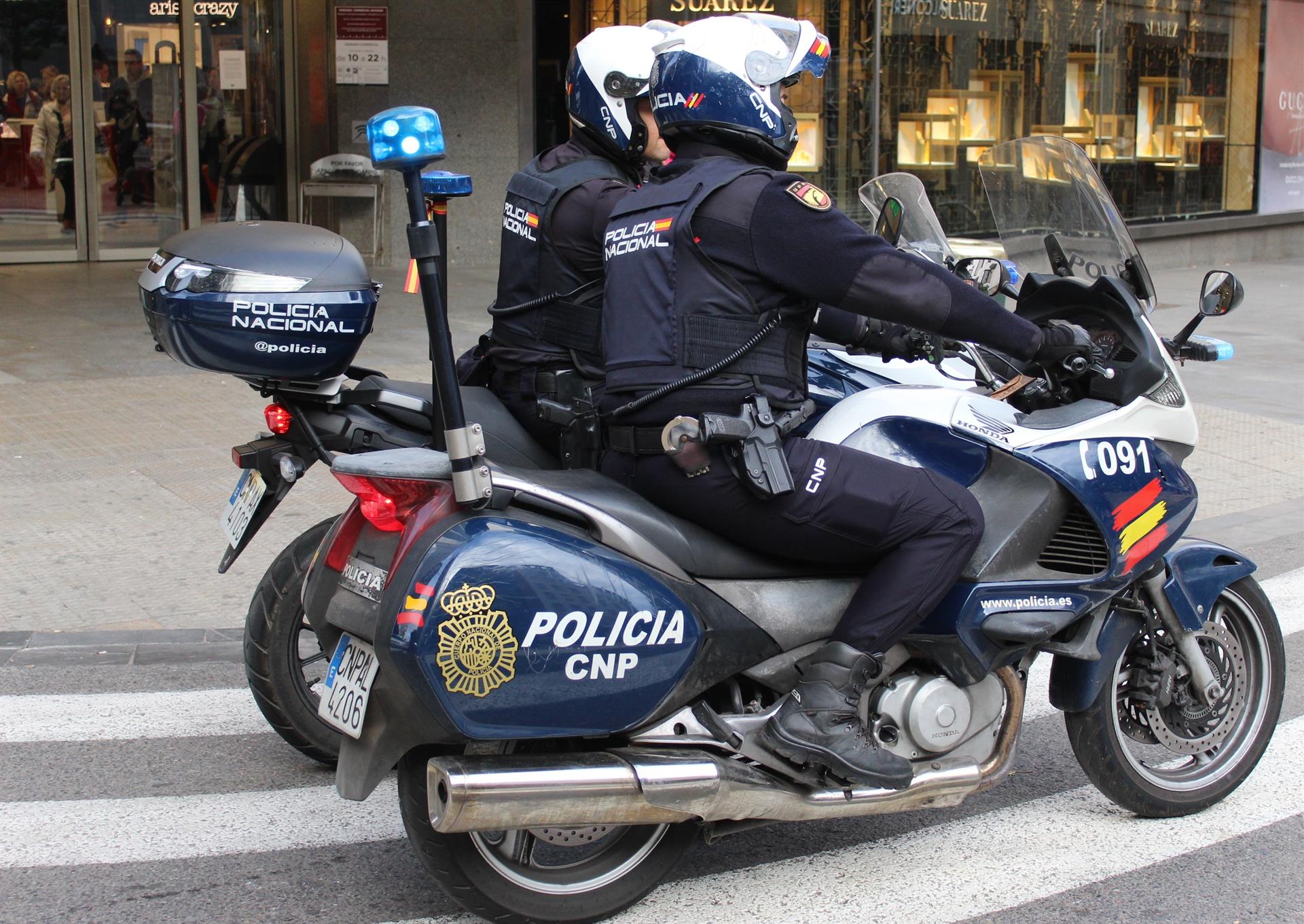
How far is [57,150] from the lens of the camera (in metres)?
15.2

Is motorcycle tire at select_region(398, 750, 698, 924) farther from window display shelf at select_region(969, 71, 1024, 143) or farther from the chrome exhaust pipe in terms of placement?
window display shelf at select_region(969, 71, 1024, 143)

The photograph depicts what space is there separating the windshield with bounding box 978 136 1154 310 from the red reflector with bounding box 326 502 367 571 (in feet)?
6.73

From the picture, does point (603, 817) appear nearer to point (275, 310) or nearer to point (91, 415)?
point (275, 310)

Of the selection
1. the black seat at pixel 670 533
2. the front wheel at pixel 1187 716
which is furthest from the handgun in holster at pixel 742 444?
the front wheel at pixel 1187 716

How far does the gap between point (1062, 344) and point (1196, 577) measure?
839mm

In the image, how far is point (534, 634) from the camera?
3.15 meters

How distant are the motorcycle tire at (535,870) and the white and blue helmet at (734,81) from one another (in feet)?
5.19

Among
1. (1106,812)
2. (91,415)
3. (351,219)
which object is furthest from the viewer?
(351,219)

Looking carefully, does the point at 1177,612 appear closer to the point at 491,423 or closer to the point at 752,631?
the point at 752,631

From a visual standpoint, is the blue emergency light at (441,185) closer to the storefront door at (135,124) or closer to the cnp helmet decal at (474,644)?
the cnp helmet decal at (474,644)

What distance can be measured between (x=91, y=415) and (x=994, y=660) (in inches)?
257

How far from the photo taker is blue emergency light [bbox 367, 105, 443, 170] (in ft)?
9.88

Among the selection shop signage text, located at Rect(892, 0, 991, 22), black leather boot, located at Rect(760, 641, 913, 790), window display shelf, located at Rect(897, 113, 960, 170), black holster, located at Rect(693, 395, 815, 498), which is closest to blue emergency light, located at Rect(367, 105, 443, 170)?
black holster, located at Rect(693, 395, 815, 498)

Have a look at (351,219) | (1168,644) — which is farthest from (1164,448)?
(351,219)
